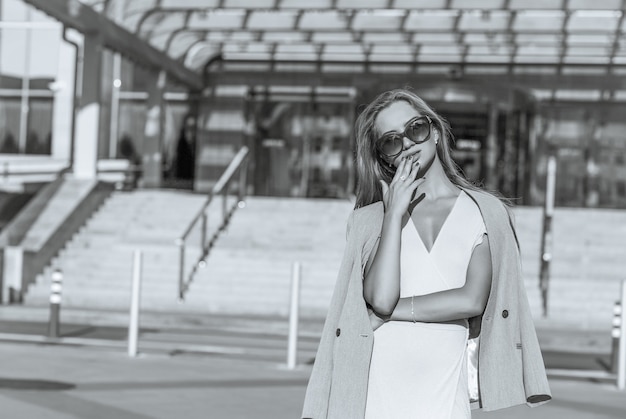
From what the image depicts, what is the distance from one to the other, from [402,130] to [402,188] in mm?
173

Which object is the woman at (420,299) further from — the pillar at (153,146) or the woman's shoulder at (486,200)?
the pillar at (153,146)

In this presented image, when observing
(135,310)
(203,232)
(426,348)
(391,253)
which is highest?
(391,253)

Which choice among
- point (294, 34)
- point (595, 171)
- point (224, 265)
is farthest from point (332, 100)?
point (224, 265)

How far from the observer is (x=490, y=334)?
287 centimetres

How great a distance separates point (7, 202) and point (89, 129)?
261 cm

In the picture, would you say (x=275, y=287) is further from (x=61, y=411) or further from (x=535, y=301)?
(x=61, y=411)

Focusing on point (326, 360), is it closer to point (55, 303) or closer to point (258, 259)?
point (55, 303)

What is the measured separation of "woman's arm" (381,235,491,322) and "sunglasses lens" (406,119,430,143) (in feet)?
1.15

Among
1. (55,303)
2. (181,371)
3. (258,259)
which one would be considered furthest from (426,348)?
(258,259)

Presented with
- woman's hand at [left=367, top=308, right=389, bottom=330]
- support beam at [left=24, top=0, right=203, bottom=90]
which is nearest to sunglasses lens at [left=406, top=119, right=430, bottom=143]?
woman's hand at [left=367, top=308, right=389, bottom=330]

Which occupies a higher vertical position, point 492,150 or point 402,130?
point 492,150

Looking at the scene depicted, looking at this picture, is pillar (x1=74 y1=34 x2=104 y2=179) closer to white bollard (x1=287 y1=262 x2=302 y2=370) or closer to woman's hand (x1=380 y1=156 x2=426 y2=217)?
white bollard (x1=287 y1=262 x2=302 y2=370)

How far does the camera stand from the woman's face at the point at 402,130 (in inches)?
112

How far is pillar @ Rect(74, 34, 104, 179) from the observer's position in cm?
2492
